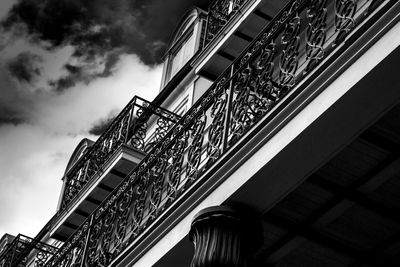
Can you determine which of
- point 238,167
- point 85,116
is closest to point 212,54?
point 238,167

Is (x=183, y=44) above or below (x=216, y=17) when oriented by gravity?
above

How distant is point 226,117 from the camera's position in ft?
32.2

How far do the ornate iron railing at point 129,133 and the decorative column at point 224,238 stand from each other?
8341 millimetres

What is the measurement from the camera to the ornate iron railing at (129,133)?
17875 millimetres

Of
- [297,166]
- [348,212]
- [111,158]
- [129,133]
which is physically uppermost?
[129,133]

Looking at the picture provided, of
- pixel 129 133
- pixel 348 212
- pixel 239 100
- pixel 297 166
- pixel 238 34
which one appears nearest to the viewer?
pixel 297 166

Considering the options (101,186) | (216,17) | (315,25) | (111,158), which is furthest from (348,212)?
(101,186)

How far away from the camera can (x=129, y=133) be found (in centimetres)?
1800

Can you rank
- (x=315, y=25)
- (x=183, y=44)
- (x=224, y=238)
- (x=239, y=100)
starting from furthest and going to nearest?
(x=183, y=44), (x=239, y=100), (x=315, y=25), (x=224, y=238)

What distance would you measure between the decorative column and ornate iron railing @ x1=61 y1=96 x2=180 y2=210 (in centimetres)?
834

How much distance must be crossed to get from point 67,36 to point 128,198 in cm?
1529

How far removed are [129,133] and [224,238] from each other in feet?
31.9

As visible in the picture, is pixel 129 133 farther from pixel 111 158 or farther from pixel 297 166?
pixel 297 166

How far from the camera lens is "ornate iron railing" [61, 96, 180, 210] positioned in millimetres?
17875
